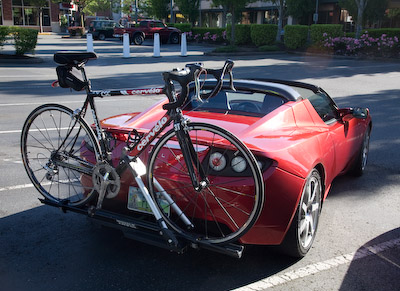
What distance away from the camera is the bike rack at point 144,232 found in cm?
290

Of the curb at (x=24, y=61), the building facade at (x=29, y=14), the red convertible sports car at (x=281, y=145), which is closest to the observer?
the red convertible sports car at (x=281, y=145)

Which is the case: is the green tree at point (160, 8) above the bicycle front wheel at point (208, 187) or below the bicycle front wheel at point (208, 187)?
above

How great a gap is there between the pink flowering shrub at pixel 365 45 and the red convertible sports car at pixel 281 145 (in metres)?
22.2

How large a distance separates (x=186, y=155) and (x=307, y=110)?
1543mm

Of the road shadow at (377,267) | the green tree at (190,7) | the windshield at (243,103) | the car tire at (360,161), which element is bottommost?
the road shadow at (377,267)

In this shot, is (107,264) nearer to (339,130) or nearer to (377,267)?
(377,267)

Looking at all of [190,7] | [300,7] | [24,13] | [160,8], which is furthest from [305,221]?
[24,13]

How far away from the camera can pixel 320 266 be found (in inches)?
129

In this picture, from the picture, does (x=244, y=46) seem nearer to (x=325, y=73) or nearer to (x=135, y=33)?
(x=135, y=33)

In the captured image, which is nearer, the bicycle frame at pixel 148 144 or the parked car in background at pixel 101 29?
the bicycle frame at pixel 148 144

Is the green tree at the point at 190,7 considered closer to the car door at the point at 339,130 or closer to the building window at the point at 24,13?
the building window at the point at 24,13

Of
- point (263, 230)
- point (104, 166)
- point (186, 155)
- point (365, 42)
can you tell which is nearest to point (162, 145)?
point (186, 155)

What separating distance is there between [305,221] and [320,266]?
1.11 ft

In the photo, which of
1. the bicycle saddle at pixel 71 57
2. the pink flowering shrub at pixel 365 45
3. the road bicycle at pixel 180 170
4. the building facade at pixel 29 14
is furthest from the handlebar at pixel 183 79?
the building facade at pixel 29 14
